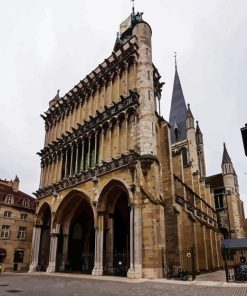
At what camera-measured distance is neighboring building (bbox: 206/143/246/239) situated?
38.6m

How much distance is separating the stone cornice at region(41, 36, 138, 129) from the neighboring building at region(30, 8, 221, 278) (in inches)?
→ 4.1

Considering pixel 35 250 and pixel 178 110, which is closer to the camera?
pixel 35 250

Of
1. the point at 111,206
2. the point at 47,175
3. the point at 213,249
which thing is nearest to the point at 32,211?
the point at 47,175

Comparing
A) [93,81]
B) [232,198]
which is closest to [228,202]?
[232,198]

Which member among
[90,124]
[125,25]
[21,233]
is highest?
[125,25]

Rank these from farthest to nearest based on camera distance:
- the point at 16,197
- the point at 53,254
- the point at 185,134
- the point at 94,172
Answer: the point at 185,134 < the point at 16,197 < the point at 53,254 < the point at 94,172

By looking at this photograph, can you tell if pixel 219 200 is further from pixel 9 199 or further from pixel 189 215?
pixel 9 199

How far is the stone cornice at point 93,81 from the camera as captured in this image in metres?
23.8

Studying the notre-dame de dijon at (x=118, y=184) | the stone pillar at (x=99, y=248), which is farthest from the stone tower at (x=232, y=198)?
the stone pillar at (x=99, y=248)

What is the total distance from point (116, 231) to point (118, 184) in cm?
638

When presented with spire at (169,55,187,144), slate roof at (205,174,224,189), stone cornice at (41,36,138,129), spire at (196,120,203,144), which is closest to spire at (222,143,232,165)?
slate roof at (205,174,224,189)

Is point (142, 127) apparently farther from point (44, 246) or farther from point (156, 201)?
point (44, 246)

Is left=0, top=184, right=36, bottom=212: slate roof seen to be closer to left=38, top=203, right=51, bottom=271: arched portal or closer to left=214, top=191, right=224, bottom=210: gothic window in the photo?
left=38, top=203, right=51, bottom=271: arched portal

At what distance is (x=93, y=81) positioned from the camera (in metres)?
26.7
